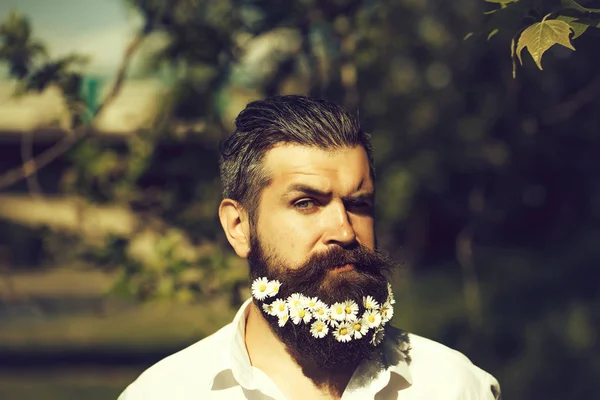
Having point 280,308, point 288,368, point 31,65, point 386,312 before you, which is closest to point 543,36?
point 386,312

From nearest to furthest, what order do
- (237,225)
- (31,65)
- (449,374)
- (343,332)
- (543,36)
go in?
(543,36) → (343,332) → (449,374) → (237,225) → (31,65)

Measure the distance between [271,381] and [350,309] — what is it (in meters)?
0.42

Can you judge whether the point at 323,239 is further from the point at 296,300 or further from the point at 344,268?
the point at 296,300

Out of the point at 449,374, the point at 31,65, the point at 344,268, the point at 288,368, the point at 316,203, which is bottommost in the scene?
the point at 449,374

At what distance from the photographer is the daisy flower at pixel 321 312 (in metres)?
2.86

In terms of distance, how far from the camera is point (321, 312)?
2859 millimetres

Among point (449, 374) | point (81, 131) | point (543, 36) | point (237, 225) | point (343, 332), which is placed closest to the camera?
point (543, 36)

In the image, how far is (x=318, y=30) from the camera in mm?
5531

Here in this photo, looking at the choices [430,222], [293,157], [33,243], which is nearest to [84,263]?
[33,243]

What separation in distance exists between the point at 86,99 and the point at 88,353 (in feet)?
19.6

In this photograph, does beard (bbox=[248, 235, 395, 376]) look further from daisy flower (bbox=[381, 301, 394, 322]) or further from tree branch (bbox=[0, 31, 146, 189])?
tree branch (bbox=[0, 31, 146, 189])

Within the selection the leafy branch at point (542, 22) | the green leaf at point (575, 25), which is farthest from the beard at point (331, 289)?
the green leaf at point (575, 25)

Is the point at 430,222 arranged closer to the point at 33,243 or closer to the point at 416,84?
the point at 416,84

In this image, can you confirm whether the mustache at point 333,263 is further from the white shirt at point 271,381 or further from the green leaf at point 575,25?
the green leaf at point 575,25
